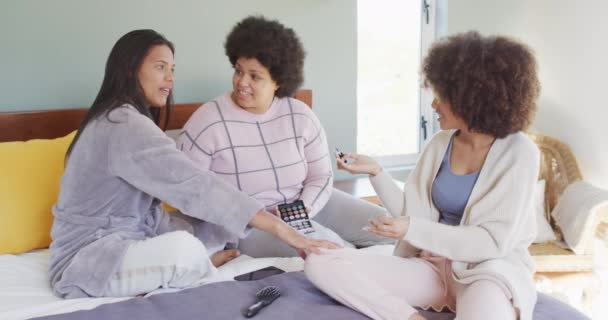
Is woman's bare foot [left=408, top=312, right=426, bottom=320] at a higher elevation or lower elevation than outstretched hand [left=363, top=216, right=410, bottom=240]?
lower

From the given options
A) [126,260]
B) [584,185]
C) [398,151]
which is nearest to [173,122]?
[126,260]

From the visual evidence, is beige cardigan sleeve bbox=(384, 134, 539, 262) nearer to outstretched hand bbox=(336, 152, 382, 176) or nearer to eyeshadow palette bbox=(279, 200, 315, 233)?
outstretched hand bbox=(336, 152, 382, 176)

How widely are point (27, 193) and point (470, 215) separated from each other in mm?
1389

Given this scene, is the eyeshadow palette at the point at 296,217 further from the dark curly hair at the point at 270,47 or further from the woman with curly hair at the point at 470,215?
the dark curly hair at the point at 270,47

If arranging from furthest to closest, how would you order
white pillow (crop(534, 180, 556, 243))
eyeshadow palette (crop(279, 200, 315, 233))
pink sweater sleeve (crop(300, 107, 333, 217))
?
1. white pillow (crop(534, 180, 556, 243))
2. pink sweater sleeve (crop(300, 107, 333, 217))
3. eyeshadow palette (crop(279, 200, 315, 233))

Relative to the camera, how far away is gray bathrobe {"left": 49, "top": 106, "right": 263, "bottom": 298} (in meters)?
1.58

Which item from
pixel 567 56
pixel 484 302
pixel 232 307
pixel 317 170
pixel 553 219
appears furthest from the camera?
pixel 567 56

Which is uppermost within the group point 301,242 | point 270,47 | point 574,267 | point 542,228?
point 270,47

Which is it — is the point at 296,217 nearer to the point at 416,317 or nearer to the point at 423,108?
the point at 416,317

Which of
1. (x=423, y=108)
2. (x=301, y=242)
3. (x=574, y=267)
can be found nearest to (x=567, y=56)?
(x=423, y=108)

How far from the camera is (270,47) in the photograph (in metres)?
2.08

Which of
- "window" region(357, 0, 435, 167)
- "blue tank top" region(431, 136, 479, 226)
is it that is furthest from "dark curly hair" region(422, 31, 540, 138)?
"window" region(357, 0, 435, 167)

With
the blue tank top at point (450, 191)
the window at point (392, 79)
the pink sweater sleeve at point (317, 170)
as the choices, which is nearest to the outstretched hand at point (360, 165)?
the blue tank top at point (450, 191)

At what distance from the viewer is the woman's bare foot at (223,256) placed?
6.18 feet
